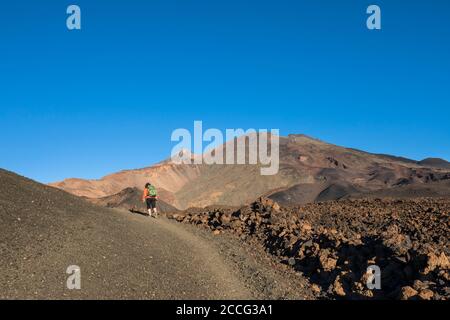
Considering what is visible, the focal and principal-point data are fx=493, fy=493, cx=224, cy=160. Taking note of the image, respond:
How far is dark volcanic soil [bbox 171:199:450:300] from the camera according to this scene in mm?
12117

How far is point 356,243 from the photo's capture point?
1534cm

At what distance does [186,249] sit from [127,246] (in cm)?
235

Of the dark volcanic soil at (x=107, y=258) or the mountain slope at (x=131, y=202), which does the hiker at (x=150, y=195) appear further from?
the mountain slope at (x=131, y=202)

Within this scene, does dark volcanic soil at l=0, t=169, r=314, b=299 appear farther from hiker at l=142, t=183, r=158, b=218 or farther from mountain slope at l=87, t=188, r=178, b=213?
mountain slope at l=87, t=188, r=178, b=213

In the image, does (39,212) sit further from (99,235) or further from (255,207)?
(255,207)

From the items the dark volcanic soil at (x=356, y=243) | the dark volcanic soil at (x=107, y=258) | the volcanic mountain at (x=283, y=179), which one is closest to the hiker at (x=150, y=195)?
the dark volcanic soil at (x=356, y=243)

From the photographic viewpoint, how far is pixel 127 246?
14.2m

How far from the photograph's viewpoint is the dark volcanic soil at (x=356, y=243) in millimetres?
12117

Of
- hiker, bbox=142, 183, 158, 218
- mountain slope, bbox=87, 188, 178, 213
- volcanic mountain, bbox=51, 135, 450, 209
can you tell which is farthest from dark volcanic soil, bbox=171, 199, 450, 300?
volcanic mountain, bbox=51, 135, 450, 209

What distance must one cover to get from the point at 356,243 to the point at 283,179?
98.6 metres

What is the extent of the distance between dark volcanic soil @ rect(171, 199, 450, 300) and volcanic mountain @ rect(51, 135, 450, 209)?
53686mm

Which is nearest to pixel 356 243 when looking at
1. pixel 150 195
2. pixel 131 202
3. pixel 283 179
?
pixel 150 195

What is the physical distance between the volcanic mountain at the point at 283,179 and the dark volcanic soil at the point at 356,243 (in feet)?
176
